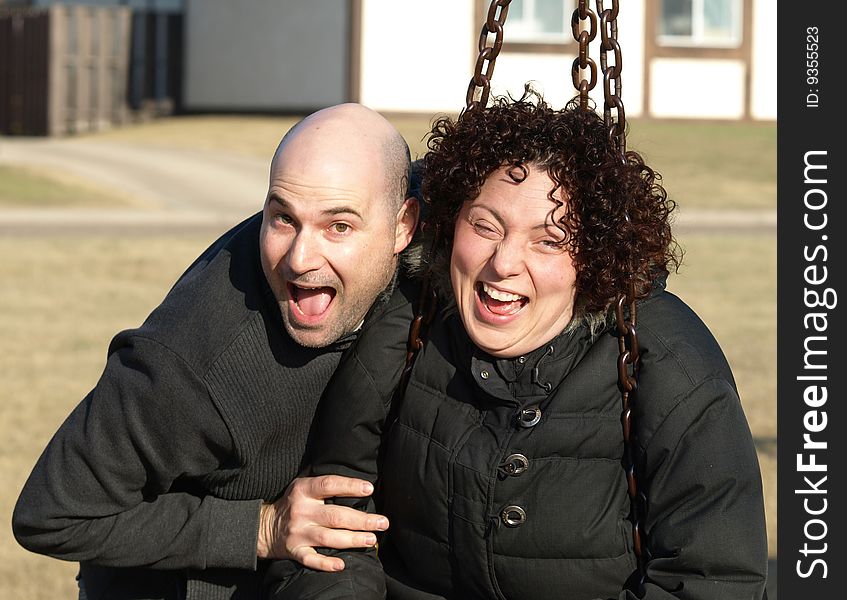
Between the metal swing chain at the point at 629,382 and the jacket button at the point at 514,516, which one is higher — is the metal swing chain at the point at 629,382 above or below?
above

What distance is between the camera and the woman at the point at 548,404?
9.50 ft

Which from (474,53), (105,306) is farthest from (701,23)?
(105,306)

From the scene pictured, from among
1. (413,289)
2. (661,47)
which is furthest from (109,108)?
(413,289)

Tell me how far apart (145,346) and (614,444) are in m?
1.09

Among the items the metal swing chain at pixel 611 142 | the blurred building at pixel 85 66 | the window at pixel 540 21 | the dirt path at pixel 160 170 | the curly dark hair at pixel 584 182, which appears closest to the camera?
the metal swing chain at pixel 611 142

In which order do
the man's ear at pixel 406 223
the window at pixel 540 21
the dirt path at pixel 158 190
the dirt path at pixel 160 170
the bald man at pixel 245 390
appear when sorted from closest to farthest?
the bald man at pixel 245 390, the man's ear at pixel 406 223, the dirt path at pixel 158 190, the dirt path at pixel 160 170, the window at pixel 540 21

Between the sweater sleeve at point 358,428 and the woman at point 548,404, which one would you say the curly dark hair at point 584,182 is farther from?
the sweater sleeve at point 358,428

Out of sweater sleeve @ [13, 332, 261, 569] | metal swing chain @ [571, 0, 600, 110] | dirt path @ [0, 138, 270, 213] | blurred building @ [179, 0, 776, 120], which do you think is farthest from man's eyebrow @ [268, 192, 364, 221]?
blurred building @ [179, 0, 776, 120]

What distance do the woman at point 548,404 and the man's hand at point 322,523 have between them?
5 cm

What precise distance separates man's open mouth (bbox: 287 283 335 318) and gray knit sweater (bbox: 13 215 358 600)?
9cm

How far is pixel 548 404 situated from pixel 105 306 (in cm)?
873

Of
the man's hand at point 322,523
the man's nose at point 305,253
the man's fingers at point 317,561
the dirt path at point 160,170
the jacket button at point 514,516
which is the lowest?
the man's fingers at point 317,561

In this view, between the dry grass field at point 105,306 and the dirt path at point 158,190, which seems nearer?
the dry grass field at point 105,306

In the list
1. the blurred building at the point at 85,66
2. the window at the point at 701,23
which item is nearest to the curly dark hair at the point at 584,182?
the window at the point at 701,23
